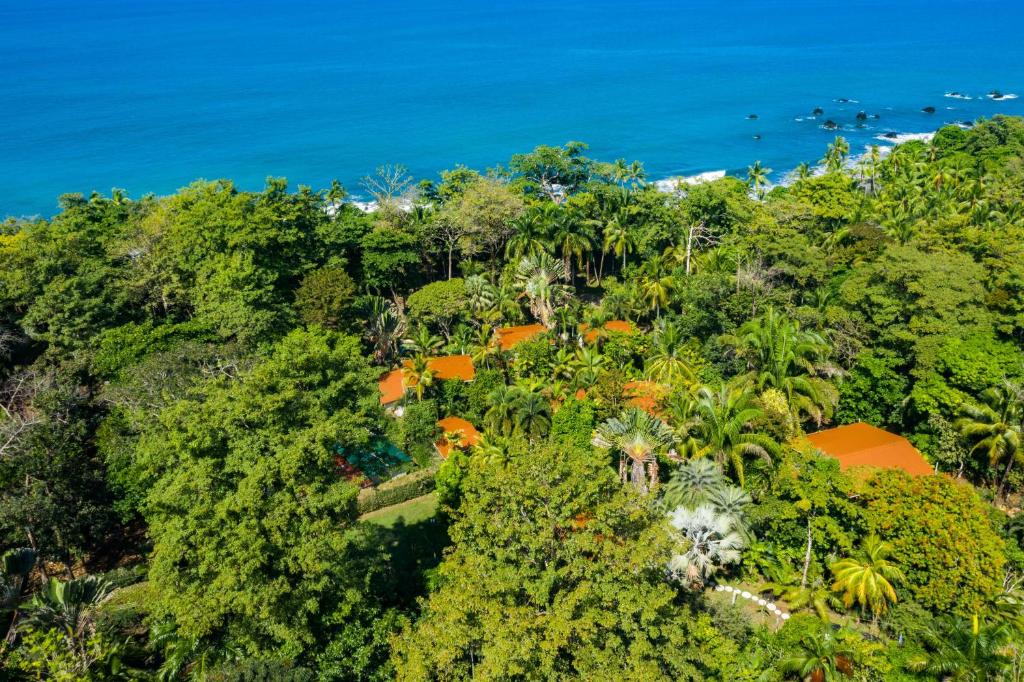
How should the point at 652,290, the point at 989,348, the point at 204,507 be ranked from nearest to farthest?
the point at 204,507
the point at 989,348
the point at 652,290

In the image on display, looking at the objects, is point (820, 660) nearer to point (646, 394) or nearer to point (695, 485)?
point (695, 485)

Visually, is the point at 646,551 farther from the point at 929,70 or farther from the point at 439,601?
the point at 929,70

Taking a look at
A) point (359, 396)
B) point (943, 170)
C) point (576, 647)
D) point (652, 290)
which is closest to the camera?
point (576, 647)

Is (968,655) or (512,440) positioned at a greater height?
(968,655)

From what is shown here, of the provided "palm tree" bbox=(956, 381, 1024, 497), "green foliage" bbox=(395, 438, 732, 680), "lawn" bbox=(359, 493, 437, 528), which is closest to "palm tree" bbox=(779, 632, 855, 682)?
"green foliage" bbox=(395, 438, 732, 680)

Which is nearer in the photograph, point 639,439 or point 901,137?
point 639,439

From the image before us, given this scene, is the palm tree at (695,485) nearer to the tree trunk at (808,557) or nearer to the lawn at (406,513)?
the tree trunk at (808,557)

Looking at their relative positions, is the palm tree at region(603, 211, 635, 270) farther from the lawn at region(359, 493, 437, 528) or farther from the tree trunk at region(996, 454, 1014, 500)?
the tree trunk at region(996, 454, 1014, 500)

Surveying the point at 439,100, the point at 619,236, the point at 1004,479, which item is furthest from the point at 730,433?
the point at 439,100

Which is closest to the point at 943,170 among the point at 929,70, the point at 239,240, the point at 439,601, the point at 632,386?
the point at 632,386
